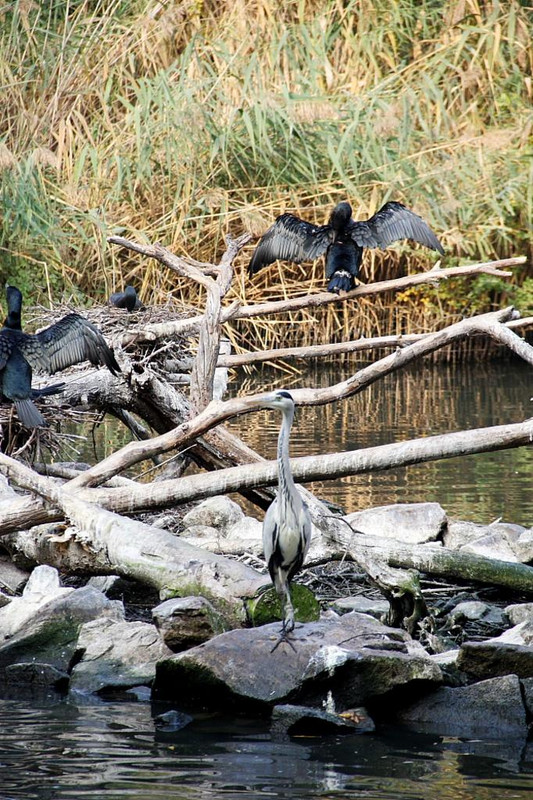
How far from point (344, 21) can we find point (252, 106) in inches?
79.0

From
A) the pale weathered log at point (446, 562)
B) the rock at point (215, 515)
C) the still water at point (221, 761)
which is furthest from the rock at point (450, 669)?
the rock at point (215, 515)

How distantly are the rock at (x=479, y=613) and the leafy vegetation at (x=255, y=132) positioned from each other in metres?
7.66

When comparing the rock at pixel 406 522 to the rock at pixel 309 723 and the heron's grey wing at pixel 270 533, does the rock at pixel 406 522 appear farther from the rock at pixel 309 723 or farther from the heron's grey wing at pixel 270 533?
the rock at pixel 309 723

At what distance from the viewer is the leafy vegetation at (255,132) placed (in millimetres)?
12766

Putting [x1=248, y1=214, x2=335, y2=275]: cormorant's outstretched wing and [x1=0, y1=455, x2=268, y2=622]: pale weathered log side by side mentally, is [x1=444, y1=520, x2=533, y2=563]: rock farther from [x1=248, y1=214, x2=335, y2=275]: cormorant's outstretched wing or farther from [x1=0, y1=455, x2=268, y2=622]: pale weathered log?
[x1=248, y1=214, x2=335, y2=275]: cormorant's outstretched wing

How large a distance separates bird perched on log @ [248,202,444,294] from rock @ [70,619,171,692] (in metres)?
3.06

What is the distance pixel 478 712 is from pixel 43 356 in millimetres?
2955

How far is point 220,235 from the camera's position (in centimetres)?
1320

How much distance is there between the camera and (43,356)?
593cm

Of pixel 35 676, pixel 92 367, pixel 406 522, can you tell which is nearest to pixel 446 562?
pixel 406 522

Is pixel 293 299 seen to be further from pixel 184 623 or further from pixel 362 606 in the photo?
pixel 184 623

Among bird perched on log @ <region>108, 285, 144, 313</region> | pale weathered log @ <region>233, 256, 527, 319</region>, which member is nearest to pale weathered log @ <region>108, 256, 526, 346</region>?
pale weathered log @ <region>233, 256, 527, 319</region>

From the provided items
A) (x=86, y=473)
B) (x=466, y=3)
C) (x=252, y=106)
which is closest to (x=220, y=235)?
(x=252, y=106)

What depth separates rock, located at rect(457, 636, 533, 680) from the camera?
13.5 feet
